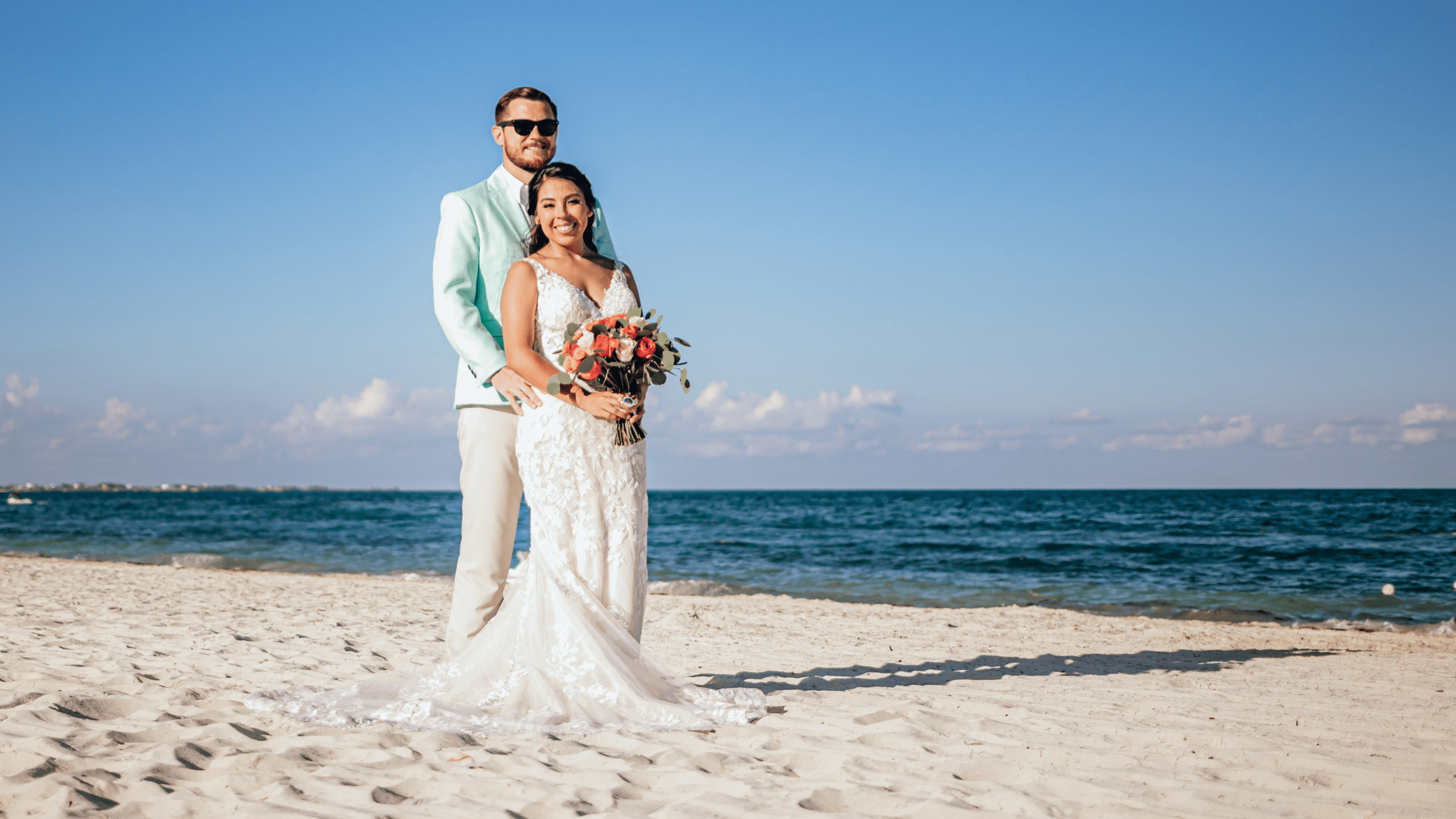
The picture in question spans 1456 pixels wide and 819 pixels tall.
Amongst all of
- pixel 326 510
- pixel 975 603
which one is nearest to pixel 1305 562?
pixel 975 603

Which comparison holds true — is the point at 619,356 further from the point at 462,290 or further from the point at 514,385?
the point at 462,290

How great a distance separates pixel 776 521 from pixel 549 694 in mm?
31503

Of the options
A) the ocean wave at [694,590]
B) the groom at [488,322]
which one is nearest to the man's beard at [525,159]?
the groom at [488,322]

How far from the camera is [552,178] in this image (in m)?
3.78

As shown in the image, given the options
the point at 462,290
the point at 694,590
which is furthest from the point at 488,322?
the point at 694,590

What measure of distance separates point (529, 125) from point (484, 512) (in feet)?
5.52

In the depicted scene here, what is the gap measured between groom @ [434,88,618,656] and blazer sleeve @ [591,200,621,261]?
315 millimetres

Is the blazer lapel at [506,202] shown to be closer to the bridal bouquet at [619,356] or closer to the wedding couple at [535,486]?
the wedding couple at [535,486]

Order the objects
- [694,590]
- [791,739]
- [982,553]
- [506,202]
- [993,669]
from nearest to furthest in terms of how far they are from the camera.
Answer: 1. [791,739]
2. [506,202]
3. [993,669]
4. [694,590]
5. [982,553]

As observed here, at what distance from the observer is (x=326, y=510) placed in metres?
46.1

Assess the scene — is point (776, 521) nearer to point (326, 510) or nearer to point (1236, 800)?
point (326, 510)

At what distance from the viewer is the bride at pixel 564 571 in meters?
3.69

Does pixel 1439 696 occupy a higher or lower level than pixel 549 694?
lower

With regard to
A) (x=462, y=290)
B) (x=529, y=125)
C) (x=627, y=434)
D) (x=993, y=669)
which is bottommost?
(x=993, y=669)
